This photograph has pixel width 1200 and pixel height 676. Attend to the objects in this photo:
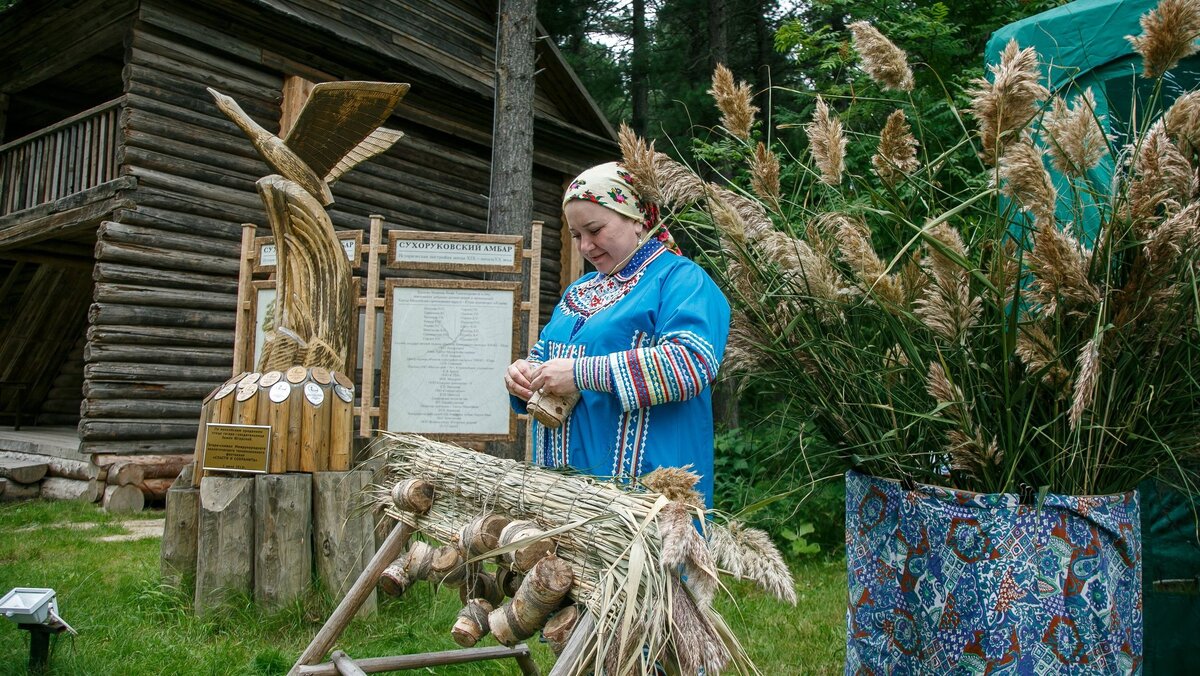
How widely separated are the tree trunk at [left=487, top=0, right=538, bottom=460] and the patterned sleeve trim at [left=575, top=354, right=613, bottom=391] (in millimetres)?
5705

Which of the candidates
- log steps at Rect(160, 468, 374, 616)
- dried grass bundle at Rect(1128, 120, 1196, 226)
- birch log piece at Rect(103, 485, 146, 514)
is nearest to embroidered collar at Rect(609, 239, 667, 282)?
dried grass bundle at Rect(1128, 120, 1196, 226)

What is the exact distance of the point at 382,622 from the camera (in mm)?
3697

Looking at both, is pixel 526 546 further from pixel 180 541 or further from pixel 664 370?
pixel 180 541

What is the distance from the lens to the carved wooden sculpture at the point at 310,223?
13.3ft

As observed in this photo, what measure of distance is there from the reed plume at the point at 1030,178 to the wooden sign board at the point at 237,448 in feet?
10.8

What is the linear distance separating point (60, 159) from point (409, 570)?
894cm

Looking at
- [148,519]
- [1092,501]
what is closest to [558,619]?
[1092,501]

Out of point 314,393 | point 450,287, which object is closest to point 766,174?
point 314,393

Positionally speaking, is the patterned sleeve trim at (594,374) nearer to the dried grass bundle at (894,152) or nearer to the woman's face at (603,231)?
the woman's face at (603,231)

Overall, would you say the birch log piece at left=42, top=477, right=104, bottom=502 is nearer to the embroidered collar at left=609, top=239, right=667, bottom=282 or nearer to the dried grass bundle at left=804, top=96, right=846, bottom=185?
the embroidered collar at left=609, top=239, right=667, bottom=282

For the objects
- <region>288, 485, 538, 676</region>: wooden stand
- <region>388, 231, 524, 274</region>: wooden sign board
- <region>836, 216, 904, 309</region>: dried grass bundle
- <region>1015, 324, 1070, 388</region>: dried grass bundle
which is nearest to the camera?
<region>1015, 324, 1070, 388</region>: dried grass bundle

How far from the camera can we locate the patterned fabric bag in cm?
132

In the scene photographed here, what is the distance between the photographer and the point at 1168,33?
1240 mm

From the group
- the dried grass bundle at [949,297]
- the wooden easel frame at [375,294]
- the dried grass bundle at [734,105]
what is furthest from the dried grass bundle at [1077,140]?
the wooden easel frame at [375,294]
